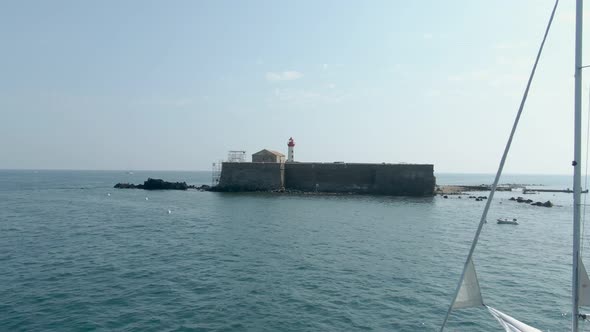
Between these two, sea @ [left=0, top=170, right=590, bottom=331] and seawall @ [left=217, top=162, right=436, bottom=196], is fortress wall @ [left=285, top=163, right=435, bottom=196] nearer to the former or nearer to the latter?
seawall @ [left=217, top=162, right=436, bottom=196]

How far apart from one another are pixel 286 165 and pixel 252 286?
48.1 m

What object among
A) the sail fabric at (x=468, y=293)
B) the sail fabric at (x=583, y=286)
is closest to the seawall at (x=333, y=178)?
the sail fabric at (x=468, y=293)

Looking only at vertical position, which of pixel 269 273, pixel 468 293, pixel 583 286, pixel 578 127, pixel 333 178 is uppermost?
pixel 578 127

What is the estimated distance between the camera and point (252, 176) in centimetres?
6181

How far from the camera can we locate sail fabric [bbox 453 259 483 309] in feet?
25.2

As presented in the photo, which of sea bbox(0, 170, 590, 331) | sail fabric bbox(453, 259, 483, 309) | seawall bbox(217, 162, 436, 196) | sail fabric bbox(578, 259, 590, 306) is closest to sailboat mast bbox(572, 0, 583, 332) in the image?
sail fabric bbox(578, 259, 590, 306)

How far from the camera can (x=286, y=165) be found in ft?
209

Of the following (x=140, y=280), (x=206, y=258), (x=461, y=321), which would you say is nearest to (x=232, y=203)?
(x=206, y=258)

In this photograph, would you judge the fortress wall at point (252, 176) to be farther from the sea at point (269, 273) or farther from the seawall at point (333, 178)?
the sea at point (269, 273)

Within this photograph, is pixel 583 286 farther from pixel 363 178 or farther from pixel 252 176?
pixel 252 176

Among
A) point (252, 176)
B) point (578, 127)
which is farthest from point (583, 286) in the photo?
point (252, 176)

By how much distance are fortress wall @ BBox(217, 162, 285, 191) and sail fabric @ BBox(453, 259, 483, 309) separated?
53.7 meters

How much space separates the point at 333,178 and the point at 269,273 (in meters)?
45.3

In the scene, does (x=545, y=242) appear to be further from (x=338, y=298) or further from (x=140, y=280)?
(x=140, y=280)
